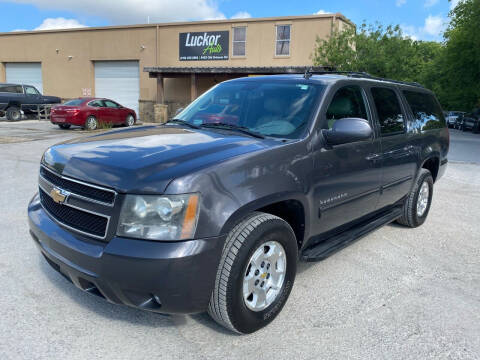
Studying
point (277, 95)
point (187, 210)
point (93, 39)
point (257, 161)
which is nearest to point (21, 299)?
point (187, 210)

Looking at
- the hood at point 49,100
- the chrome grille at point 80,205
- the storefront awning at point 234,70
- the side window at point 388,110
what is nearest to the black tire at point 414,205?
the side window at point 388,110

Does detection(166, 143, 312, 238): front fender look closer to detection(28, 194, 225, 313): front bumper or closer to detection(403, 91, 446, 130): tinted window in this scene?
detection(28, 194, 225, 313): front bumper

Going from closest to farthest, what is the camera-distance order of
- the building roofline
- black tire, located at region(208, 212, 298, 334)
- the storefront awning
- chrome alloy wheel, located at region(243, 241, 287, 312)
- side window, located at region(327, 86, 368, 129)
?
black tire, located at region(208, 212, 298, 334) → chrome alloy wheel, located at region(243, 241, 287, 312) → side window, located at region(327, 86, 368, 129) → the storefront awning → the building roofline

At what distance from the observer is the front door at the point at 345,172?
129 inches

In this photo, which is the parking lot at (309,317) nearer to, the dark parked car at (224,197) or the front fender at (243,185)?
the dark parked car at (224,197)

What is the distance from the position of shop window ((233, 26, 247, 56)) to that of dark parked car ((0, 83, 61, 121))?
40.5ft

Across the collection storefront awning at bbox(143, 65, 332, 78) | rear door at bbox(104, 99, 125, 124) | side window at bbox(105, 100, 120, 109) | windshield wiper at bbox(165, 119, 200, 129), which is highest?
storefront awning at bbox(143, 65, 332, 78)

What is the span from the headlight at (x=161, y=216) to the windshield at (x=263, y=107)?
1.22 metres

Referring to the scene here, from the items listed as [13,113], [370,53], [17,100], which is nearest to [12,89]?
[17,100]

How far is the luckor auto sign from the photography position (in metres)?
26.8

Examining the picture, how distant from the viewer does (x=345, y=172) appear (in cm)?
350

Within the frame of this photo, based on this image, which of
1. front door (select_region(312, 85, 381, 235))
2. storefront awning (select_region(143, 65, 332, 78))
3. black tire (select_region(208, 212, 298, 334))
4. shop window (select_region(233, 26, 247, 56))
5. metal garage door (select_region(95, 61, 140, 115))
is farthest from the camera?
metal garage door (select_region(95, 61, 140, 115))

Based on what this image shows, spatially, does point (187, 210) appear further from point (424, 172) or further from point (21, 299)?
point (424, 172)

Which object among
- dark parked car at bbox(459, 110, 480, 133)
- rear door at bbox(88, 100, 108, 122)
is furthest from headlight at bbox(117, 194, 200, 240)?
dark parked car at bbox(459, 110, 480, 133)
